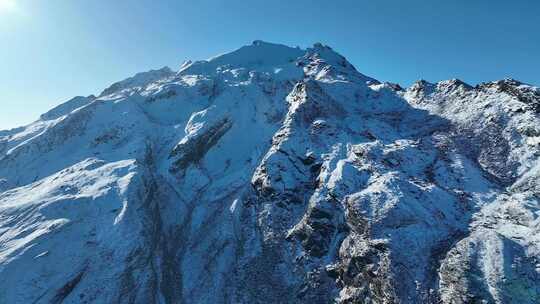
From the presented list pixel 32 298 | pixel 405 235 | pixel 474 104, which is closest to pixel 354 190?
pixel 405 235

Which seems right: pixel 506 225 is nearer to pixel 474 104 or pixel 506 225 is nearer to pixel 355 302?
pixel 355 302

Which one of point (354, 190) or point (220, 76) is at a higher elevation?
point (220, 76)

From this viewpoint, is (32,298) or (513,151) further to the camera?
(513,151)

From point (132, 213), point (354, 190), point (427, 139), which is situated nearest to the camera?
point (354, 190)

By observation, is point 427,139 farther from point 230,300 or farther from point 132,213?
point 132,213

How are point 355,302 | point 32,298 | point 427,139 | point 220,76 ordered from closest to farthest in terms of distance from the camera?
point 355,302 < point 32,298 < point 427,139 < point 220,76

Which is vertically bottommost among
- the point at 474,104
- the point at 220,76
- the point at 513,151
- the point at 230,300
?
the point at 230,300
